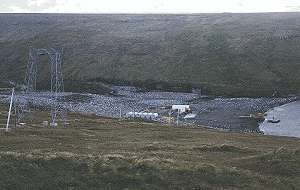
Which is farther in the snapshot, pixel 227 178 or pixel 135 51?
pixel 135 51

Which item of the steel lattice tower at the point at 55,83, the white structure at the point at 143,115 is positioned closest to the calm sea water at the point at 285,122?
the white structure at the point at 143,115

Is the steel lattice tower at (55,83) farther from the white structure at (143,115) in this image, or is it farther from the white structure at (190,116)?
the white structure at (190,116)

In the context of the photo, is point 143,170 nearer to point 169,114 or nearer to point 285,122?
point 285,122

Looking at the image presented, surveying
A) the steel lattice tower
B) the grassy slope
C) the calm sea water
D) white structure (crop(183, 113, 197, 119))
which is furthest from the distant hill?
the grassy slope

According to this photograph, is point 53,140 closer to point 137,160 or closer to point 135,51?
point 137,160

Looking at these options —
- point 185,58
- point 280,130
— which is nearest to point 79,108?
point 280,130

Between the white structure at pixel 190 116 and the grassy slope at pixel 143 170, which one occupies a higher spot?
the white structure at pixel 190 116

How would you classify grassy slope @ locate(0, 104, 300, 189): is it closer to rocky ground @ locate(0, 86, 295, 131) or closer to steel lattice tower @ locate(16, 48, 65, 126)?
steel lattice tower @ locate(16, 48, 65, 126)
